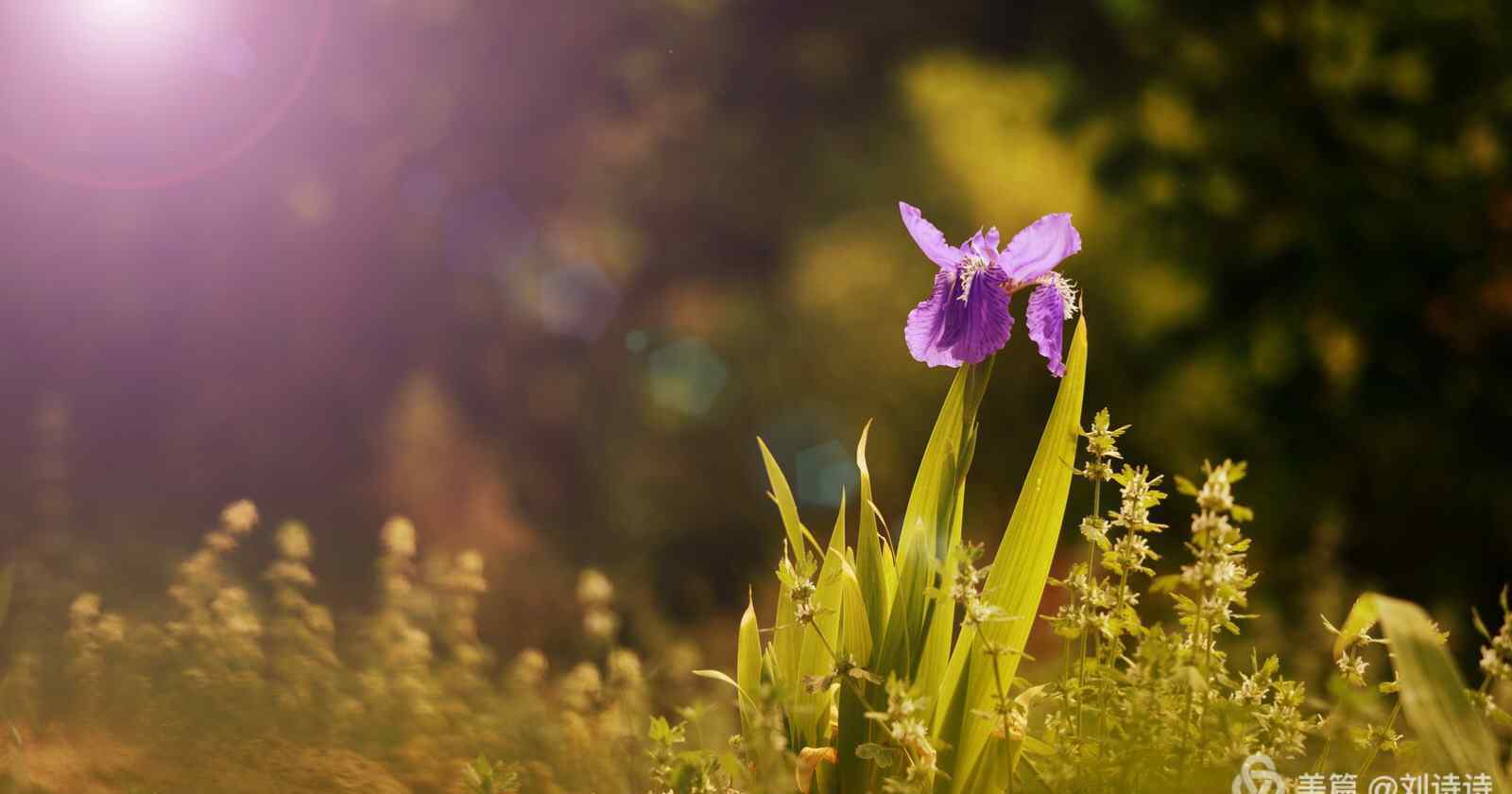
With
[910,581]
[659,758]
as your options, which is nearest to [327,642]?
[659,758]

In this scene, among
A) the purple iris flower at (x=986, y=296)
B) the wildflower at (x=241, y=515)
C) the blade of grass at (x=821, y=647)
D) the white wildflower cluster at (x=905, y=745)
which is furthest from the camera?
the wildflower at (x=241, y=515)

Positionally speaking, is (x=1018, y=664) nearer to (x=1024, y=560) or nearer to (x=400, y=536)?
(x=1024, y=560)

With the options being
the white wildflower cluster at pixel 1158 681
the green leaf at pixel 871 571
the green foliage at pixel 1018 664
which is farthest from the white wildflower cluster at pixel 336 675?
the white wildflower cluster at pixel 1158 681

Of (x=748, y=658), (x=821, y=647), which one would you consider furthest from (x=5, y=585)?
(x=821, y=647)

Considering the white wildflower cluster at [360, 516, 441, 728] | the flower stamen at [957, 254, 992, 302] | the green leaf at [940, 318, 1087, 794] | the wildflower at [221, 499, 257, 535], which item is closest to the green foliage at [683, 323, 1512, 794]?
the green leaf at [940, 318, 1087, 794]

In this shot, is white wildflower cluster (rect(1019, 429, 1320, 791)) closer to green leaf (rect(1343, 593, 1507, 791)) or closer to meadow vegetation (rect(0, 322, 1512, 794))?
meadow vegetation (rect(0, 322, 1512, 794))

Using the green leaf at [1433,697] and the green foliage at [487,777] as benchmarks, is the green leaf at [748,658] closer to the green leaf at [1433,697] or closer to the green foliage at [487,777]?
the green foliage at [487,777]
